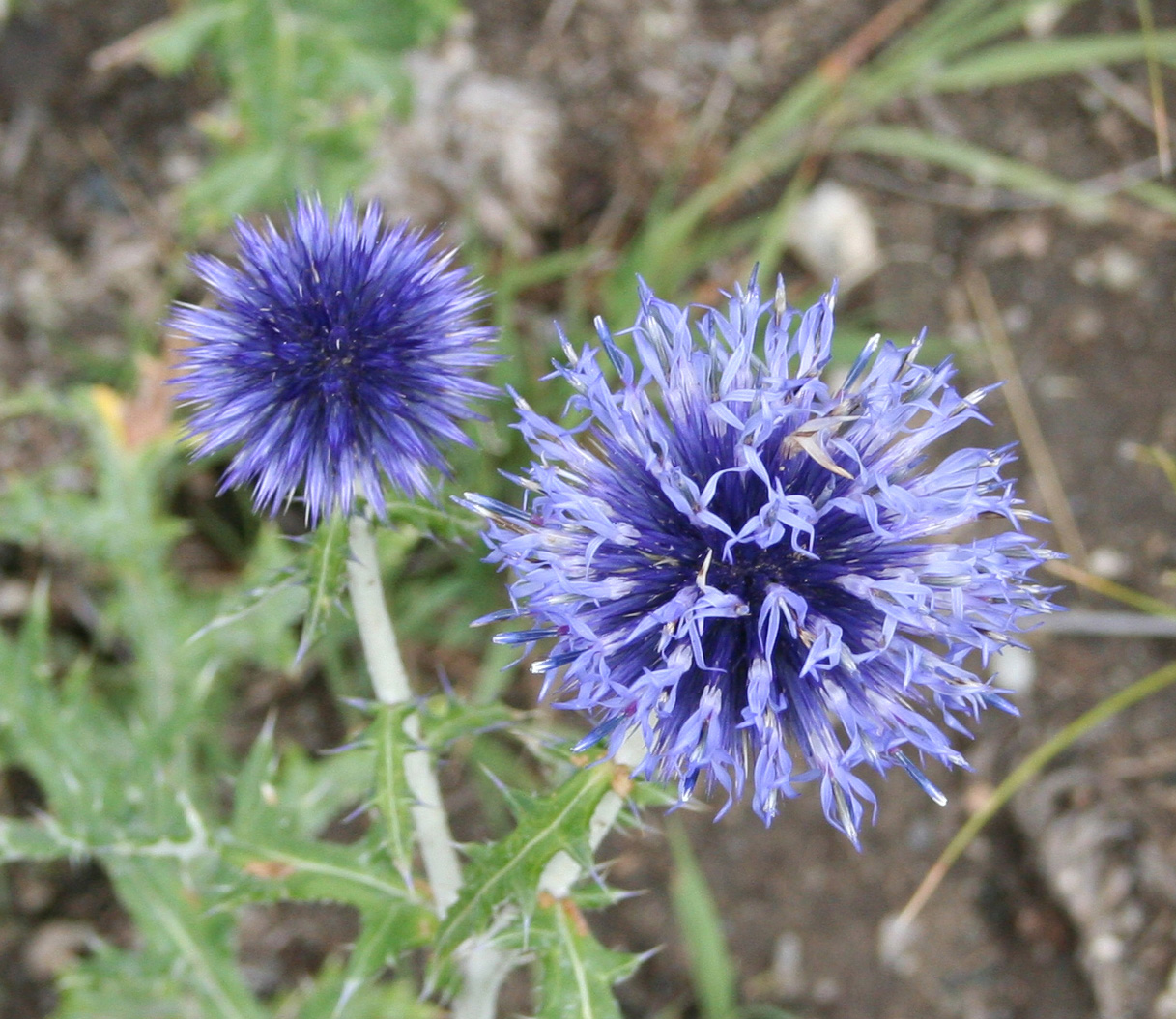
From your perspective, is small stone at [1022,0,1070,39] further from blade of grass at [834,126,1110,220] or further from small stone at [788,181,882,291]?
small stone at [788,181,882,291]

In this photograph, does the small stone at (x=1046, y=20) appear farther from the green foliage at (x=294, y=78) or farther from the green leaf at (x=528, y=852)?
the green leaf at (x=528, y=852)

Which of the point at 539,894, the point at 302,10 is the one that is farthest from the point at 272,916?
the point at 302,10

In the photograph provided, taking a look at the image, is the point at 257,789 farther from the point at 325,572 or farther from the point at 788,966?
the point at 788,966

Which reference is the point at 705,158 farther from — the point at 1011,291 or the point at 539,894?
the point at 539,894

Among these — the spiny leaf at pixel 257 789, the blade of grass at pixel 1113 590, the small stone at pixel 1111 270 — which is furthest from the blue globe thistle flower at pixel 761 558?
the small stone at pixel 1111 270

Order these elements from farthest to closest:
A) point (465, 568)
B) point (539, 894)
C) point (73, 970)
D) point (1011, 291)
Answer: point (1011, 291) → point (465, 568) → point (73, 970) → point (539, 894)

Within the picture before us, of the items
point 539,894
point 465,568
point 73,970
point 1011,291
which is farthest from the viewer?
point 1011,291

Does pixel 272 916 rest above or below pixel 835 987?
above
